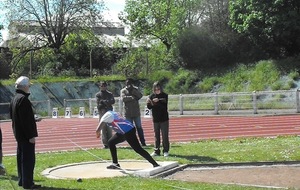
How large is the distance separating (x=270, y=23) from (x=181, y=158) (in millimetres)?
28041

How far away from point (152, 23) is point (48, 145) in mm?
41424

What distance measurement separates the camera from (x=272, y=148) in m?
13.8

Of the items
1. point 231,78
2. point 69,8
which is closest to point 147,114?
point 231,78

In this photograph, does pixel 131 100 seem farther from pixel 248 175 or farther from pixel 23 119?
pixel 23 119

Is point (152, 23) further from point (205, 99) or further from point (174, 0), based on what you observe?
point (205, 99)

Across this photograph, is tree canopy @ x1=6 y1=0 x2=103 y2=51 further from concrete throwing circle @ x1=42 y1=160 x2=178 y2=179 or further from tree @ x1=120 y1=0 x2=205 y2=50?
concrete throwing circle @ x1=42 y1=160 x2=178 y2=179

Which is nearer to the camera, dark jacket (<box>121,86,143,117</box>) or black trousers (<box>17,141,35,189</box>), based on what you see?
black trousers (<box>17,141,35,189</box>)

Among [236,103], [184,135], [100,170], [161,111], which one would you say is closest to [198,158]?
[161,111]

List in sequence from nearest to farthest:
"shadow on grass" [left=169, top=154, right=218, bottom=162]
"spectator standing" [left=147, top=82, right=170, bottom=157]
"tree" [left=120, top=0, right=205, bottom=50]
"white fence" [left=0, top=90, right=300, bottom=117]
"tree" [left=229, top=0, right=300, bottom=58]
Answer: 1. "shadow on grass" [left=169, top=154, right=218, bottom=162]
2. "spectator standing" [left=147, top=82, right=170, bottom=157]
3. "white fence" [left=0, top=90, right=300, bottom=117]
4. "tree" [left=229, top=0, right=300, bottom=58]
5. "tree" [left=120, top=0, right=205, bottom=50]

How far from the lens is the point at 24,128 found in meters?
9.03

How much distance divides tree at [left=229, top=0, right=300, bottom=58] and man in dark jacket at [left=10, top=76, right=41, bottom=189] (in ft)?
103

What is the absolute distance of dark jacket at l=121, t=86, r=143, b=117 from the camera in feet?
50.4

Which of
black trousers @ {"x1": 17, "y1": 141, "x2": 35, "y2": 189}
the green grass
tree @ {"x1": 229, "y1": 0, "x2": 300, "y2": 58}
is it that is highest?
tree @ {"x1": 229, "y1": 0, "x2": 300, "y2": 58}

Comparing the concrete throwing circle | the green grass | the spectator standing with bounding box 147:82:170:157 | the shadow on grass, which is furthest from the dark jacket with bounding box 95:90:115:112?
the shadow on grass
